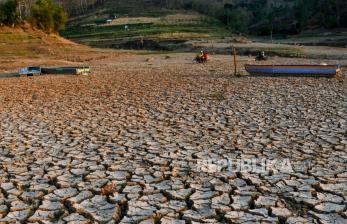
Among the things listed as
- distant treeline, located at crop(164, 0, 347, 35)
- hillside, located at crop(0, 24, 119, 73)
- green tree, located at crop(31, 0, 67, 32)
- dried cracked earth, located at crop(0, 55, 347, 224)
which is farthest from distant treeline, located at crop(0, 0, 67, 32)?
dried cracked earth, located at crop(0, 55, 347, 224)

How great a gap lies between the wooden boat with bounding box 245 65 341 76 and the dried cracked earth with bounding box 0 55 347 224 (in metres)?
3.77

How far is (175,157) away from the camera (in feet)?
26.0

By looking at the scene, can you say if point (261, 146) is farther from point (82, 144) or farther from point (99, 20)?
point (99, 20)

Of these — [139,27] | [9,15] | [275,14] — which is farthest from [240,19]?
[9,15]

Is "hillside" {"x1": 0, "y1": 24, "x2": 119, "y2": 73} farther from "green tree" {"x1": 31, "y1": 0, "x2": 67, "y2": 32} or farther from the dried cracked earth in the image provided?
the dried cracked earth

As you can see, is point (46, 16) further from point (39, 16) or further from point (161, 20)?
point (161, 20)

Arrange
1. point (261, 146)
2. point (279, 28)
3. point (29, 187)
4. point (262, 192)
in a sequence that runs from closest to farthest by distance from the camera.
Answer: point (262, 192) < point (29, 187) < point (261, 146) < point (279, 28)

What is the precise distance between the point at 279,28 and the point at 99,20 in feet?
150

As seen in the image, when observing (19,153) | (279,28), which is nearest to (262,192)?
(19,153)

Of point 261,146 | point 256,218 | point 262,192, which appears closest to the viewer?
point 256,218

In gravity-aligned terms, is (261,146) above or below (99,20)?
below

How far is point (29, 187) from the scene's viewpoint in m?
6.62

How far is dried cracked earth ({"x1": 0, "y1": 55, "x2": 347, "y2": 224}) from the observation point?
5582 millimetres

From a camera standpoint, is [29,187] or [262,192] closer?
[262,192]
